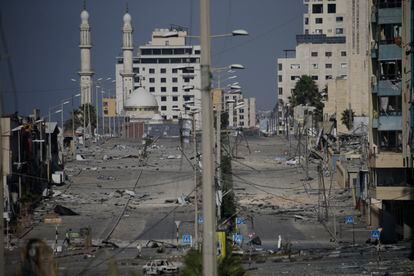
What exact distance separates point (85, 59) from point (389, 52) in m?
98.2

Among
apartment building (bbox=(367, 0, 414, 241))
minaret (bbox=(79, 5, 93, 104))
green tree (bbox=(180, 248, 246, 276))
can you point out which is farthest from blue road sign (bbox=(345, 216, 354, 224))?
minaret (bbox=(79, 5, 93, 104))

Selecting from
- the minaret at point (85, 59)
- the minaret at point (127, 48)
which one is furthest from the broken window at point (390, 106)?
the minaret at point (127, 48)

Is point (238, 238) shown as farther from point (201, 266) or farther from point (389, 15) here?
point (201, 266)

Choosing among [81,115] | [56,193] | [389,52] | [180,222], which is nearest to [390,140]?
[389,52]

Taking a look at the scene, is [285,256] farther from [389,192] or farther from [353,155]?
[353,155]

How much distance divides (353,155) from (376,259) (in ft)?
93.5

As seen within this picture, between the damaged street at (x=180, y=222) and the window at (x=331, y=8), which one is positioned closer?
the damaged street at (x=180, y=222)

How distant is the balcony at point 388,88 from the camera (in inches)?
1443

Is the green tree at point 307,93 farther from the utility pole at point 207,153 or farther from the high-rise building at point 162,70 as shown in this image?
the utility pole at point 207,153

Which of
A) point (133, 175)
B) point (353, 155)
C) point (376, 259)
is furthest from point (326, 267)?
point (133, 175)

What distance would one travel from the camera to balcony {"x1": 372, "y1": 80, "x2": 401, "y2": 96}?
36656 millimetres

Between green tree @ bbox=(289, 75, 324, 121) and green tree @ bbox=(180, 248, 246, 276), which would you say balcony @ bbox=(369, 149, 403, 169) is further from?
green tree @ bbox=(289, 75, 324, 121)

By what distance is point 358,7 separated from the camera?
268 ft

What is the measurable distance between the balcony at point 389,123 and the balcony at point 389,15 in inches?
112
